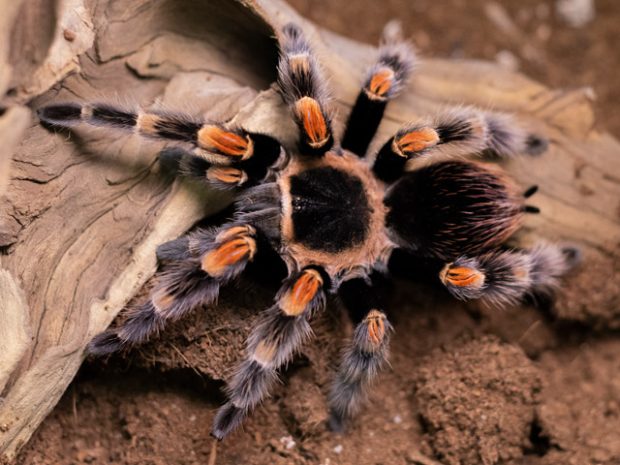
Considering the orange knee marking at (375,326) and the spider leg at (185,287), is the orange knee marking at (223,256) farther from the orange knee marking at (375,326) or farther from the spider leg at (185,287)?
the orange knee marking at (375,326)

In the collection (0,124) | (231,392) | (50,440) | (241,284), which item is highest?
(0,124)

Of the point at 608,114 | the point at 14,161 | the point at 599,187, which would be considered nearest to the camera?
the point at 14,161

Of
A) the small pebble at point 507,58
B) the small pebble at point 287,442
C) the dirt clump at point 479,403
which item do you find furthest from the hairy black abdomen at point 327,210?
the small pebble at point 507,58

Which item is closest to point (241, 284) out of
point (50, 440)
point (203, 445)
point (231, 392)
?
point (231, 392)

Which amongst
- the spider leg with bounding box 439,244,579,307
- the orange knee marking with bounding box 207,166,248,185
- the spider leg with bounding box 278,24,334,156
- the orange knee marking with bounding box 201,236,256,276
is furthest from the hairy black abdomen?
the spider leg with bounding box 439,244,579,307

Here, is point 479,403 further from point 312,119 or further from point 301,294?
point 312,119

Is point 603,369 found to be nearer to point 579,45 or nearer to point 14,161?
point 579,45

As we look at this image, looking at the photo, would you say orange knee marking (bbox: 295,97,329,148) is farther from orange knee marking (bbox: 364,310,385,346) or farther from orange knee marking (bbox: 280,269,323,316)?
orange knee marking (bbox: 364,310,385,346)
